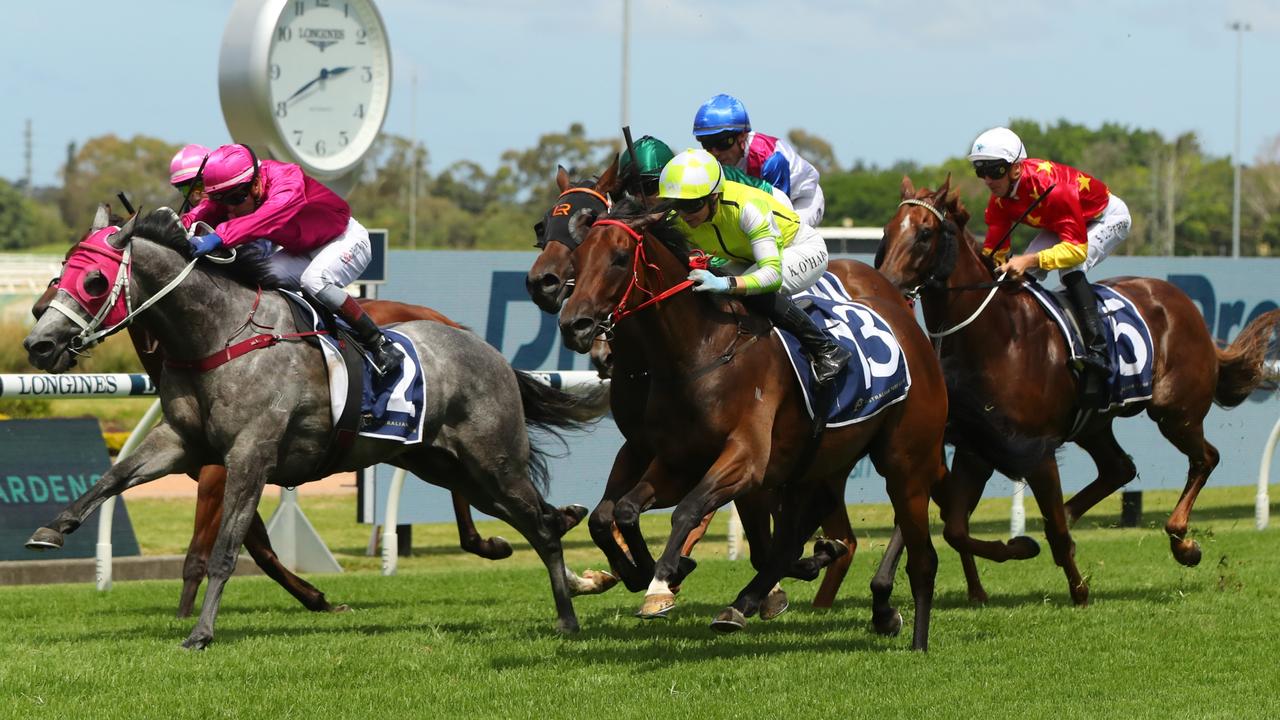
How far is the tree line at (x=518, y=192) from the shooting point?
6438cm

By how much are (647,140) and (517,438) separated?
153 cm

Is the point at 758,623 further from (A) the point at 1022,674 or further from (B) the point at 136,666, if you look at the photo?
(B) the point at 136,666

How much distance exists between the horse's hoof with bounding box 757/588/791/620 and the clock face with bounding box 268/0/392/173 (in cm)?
596

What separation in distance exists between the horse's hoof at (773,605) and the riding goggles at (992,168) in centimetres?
Result: 224

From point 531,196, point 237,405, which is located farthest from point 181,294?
point 531,196

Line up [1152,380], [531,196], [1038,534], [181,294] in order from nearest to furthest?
[181,294], [1152,380], [1038,534], [531,196]

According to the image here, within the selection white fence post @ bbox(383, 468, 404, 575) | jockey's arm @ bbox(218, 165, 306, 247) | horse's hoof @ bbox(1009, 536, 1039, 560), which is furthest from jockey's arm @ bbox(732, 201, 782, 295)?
white fence post @ bbox(383, 468, 404, 575)

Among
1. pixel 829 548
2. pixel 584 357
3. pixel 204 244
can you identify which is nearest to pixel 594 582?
pixel 829 548

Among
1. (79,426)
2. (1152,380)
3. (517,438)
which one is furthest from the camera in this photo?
(79,426)

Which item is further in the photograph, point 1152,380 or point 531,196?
point 531,196

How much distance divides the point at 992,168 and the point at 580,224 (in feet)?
9.01

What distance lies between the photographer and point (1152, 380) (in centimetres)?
875

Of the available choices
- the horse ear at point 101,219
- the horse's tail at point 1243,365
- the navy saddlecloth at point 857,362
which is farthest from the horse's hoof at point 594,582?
the horse's tail at point 1243,365

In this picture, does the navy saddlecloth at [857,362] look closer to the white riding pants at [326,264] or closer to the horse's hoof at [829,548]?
the horse's hoof at [829,548]
